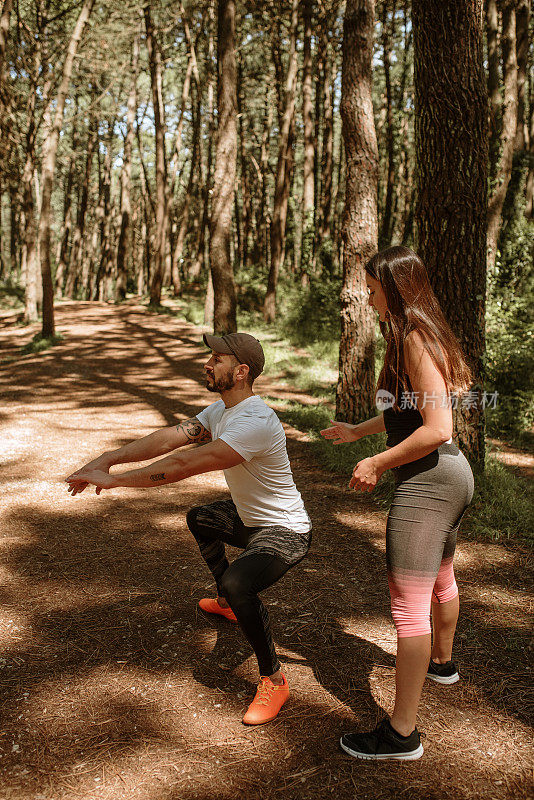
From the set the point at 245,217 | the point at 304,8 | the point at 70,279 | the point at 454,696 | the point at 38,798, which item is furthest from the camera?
the point at 70,279

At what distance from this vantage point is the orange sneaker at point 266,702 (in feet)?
9.20

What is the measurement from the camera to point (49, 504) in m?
5.84

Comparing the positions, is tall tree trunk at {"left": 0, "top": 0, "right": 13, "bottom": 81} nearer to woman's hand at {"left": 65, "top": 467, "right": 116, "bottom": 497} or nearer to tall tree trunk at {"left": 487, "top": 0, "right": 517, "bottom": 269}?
tall tree trunk at {"left": 487, "top": 0, "right": 517, "bottom": 269}

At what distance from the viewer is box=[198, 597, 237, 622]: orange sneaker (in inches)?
148

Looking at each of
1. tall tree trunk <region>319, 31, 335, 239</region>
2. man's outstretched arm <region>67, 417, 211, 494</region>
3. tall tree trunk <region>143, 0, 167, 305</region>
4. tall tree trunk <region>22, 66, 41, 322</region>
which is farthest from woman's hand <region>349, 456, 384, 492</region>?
tall tree trunk <region>319, 31, 335, 239</region>

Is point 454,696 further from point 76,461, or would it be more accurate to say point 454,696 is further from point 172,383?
point 172,383

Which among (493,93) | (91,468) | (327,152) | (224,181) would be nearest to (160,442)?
(91,468)

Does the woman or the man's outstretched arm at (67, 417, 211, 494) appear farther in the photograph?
the man's outstretched arm at (67, 417, 211, 494)

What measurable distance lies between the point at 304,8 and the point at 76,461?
50.0 ft

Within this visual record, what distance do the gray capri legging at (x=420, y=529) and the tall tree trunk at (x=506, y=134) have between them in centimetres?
1003

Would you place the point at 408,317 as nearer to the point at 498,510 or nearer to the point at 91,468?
the point at 91,468

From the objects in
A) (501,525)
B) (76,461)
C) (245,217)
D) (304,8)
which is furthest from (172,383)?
(245,217)

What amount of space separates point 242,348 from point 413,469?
97 centimetres

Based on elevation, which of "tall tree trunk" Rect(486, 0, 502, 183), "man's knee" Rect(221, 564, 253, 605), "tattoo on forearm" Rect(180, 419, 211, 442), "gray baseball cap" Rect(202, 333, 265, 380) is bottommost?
"man's knee" Rect(221, 564, 253, 605)
